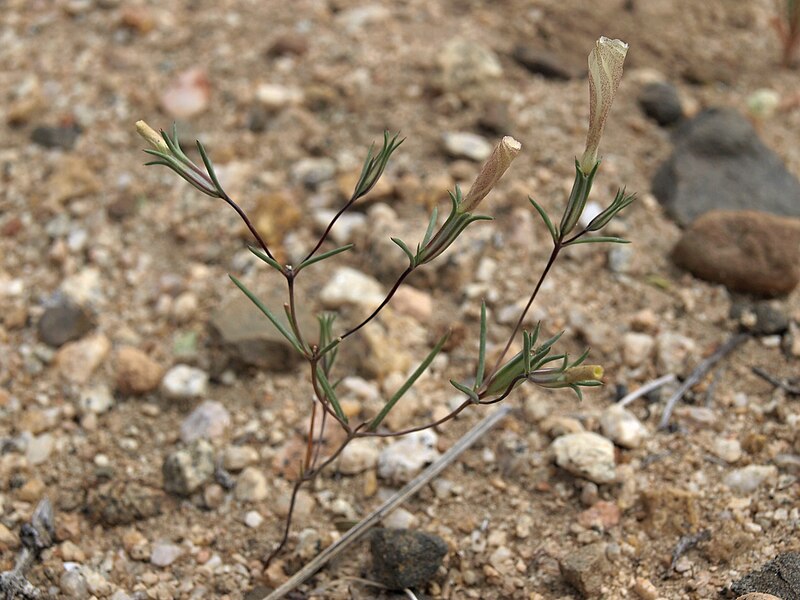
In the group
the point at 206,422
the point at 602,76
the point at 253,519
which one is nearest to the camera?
the point at 602,76

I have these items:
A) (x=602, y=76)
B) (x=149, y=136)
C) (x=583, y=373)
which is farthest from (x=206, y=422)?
(x=602, y=76)

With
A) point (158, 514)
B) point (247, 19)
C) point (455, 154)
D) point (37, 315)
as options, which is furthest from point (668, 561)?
point (247, 19)

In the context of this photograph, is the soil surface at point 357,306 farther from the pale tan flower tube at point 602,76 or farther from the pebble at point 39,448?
the pale tan flower tube at point 602,76

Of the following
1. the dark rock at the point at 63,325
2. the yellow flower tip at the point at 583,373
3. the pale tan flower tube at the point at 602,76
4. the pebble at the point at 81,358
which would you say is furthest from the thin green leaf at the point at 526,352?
the dark rock at the point at 63,325

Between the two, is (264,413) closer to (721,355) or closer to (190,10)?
(721,355)

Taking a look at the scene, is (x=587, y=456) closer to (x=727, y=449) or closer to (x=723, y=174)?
(x=727, y=449)
